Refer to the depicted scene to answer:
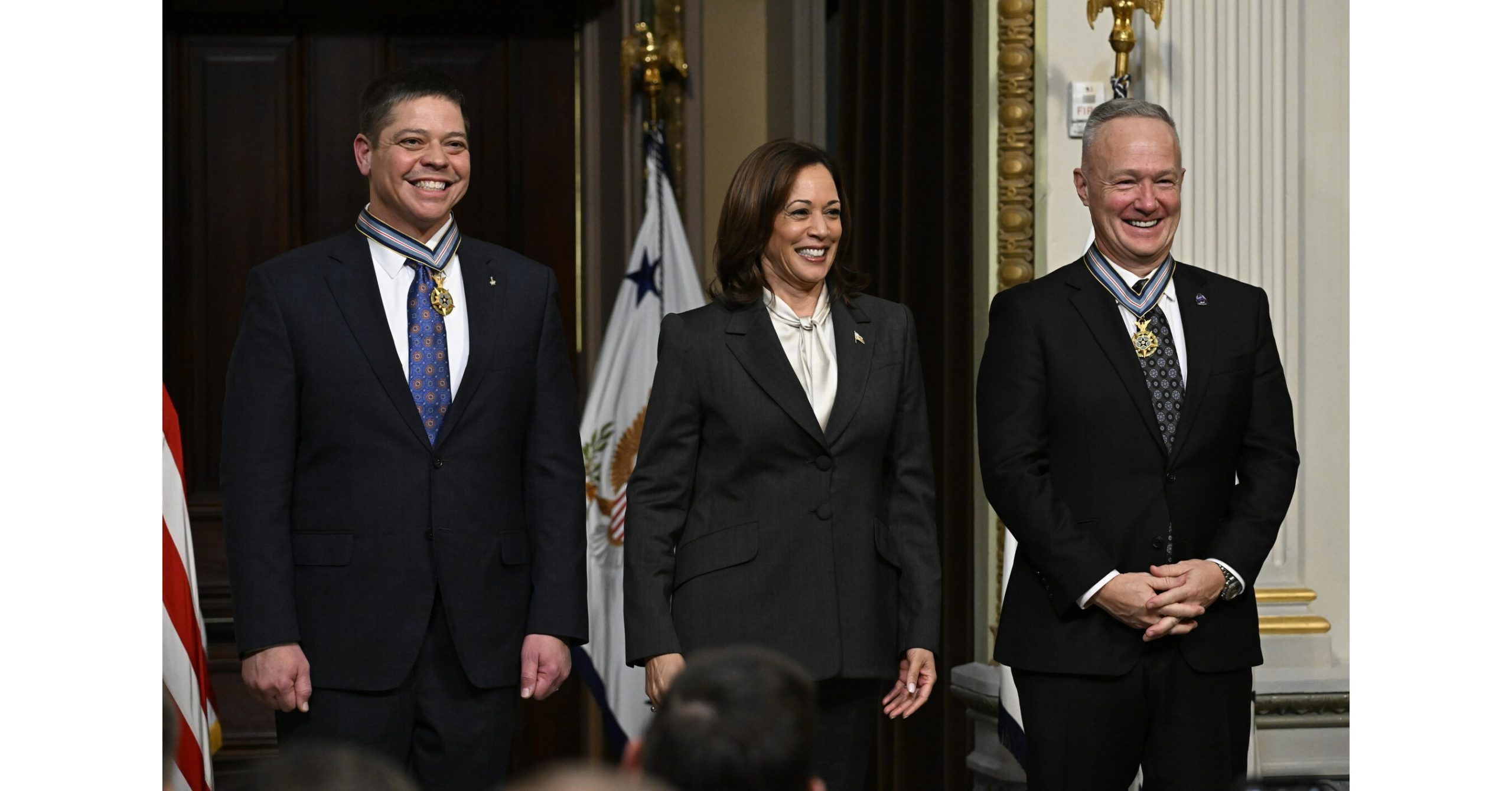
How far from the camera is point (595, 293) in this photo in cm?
462

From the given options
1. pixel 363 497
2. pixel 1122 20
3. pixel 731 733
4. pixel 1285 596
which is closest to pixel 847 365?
pixel 363 497

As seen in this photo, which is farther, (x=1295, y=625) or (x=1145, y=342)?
(x=1295, y=625)

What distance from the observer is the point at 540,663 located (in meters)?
2.56

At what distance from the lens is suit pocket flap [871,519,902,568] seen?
8.53 feet

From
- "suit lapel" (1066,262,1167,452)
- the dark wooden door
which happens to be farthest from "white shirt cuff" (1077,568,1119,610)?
the dark wooden door

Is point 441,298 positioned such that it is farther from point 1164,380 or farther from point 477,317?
point 1164,380

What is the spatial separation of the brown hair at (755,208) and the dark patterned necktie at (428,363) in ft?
1.55

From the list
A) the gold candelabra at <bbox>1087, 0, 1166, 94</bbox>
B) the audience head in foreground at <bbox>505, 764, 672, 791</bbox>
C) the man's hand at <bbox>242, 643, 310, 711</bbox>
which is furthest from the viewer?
the gold candelabra at <bbox>1087, 0, 1166, 94</bbox>

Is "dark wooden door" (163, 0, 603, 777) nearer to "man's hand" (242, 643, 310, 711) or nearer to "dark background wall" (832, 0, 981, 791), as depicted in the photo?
"dark background wall" (832, 0, 981, 791)

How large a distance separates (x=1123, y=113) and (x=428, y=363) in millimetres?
1204

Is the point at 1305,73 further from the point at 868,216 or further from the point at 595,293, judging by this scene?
the point at 595,293

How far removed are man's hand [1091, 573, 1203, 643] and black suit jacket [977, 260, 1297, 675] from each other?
29 millimetres
